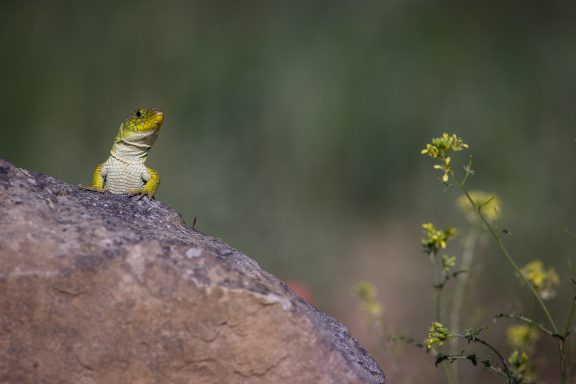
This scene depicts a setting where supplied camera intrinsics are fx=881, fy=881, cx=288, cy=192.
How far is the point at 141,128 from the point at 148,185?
432 millimetres

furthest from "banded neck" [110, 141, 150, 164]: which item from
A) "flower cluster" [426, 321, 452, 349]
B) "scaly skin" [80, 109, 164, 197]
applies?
"flower cluster" [426, 321, 452, 349]

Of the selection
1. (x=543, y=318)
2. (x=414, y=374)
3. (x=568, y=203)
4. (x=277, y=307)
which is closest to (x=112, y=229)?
(x=277, y=307)

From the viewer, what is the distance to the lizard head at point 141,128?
397cm

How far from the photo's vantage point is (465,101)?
7383 millimetres

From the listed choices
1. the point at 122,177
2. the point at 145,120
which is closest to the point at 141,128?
the point at 145,120

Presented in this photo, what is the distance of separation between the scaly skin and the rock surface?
48.6 inches

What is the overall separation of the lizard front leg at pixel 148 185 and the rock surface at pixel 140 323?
0.80 m

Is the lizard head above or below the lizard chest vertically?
above

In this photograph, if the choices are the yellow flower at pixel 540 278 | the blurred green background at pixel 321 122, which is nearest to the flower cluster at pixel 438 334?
the yellow flower at pixel 540 278

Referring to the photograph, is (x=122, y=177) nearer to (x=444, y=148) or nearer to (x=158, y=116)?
(x=158, y=116)

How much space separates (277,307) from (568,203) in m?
4.91

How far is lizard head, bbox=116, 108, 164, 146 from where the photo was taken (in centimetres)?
397

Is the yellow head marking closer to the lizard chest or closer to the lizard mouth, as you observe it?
the lizard mouth

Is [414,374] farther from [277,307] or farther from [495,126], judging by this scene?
[277,307]
